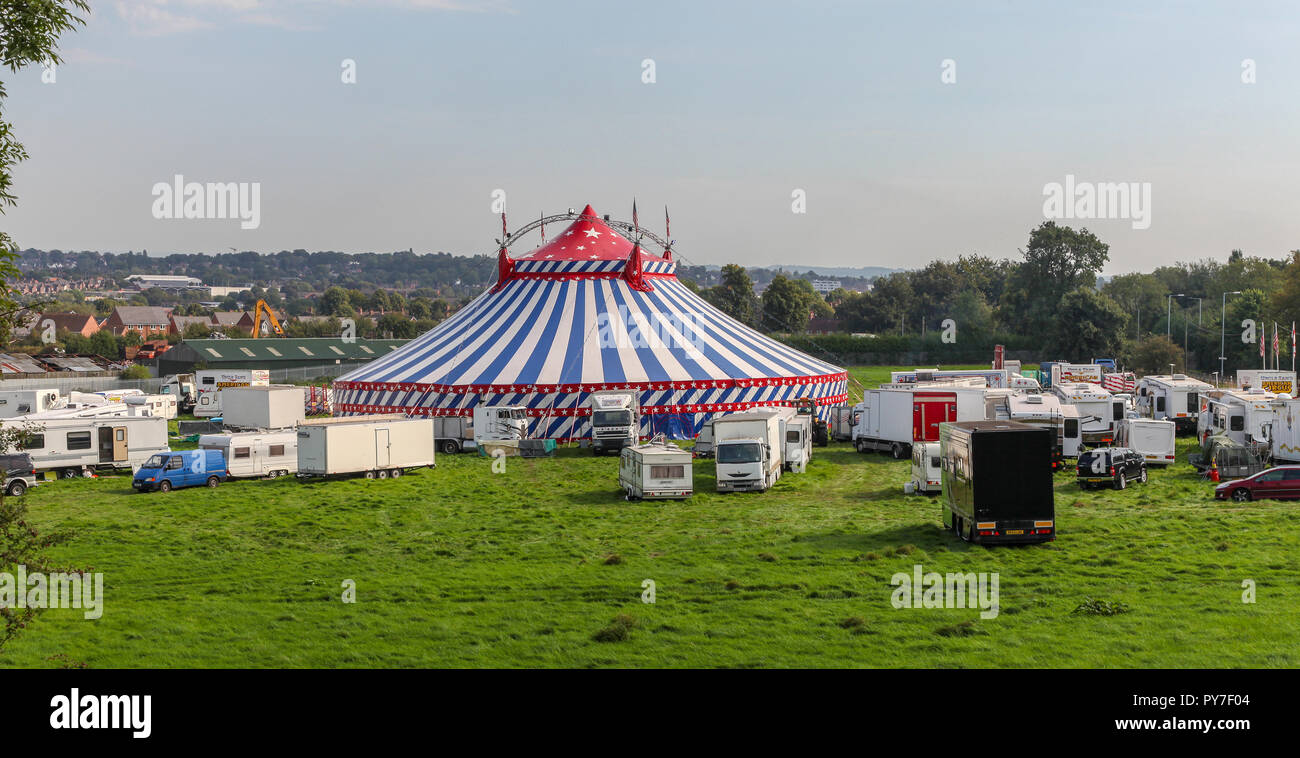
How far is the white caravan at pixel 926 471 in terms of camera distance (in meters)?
23.6

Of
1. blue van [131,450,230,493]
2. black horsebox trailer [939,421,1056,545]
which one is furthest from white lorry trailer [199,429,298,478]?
black horsebox trailer [939,421,1056,545]

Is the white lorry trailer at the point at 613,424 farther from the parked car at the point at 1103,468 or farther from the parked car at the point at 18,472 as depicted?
the parked car at the point at 18,472

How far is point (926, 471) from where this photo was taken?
23781mm

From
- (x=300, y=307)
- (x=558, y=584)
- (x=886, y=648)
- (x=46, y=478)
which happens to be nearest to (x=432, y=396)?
(x=46, y=478)

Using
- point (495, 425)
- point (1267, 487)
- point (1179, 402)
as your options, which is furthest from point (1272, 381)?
point (495, 425)

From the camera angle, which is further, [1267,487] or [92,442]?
[92,442]

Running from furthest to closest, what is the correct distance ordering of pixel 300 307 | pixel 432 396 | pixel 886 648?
1. pixel 300 307
2. pixel 432 396
3. pixel 886 648

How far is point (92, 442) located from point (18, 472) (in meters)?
2.33

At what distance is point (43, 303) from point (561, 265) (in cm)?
2871

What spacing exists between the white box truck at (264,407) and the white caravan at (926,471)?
Result: 1996 cm

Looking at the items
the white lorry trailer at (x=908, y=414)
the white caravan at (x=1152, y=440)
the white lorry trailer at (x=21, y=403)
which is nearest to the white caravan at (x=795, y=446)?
the white lorry trailer at (x=908, y=414)

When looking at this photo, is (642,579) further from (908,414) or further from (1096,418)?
(1096,418)
